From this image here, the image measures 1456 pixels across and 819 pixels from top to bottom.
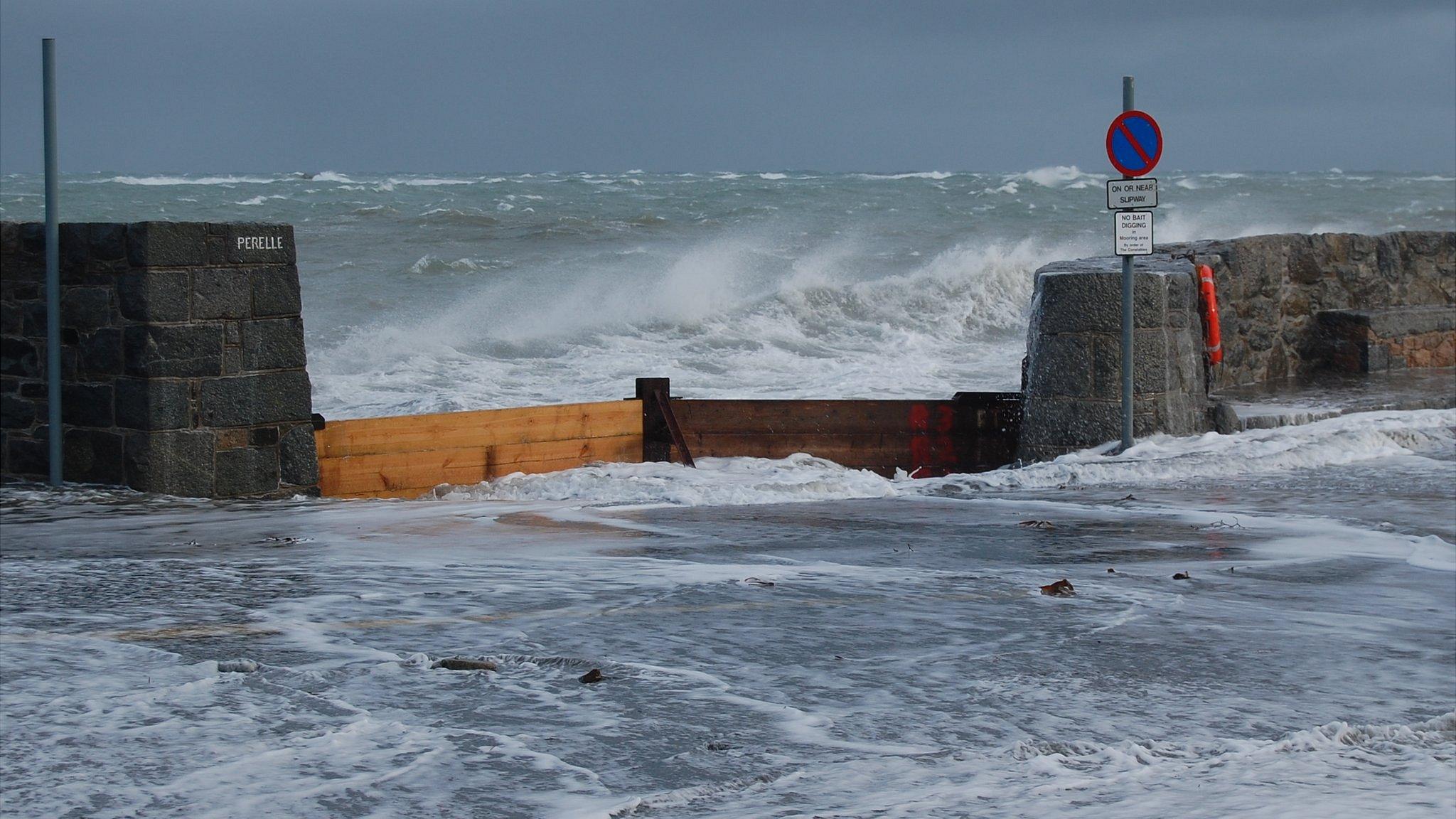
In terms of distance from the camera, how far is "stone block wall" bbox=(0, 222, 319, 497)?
25.6 feet

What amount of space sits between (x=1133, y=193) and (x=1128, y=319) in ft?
2.62

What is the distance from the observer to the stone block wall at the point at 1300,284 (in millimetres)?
12602

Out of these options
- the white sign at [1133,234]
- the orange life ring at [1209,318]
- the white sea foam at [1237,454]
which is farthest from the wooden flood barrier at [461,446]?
the orange life ring at [1209,318]

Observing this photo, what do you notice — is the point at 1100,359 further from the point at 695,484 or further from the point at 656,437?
the point at 656,437

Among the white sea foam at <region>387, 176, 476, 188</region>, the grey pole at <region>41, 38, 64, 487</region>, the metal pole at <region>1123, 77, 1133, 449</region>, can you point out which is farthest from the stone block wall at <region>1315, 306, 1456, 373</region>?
the white sea foam at <region>387, 176, 476, 188</region>

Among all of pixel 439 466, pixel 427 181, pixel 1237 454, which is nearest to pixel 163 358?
pixel 439 466

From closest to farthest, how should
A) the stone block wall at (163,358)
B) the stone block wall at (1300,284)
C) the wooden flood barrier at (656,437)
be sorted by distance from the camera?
1. the stone block wall at (163,358)
2. the wooden flood barrier at (656,437)
3. the stone block wall at (1300,284)

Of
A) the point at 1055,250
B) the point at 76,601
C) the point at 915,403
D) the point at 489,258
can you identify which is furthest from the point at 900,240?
the point at 76,601

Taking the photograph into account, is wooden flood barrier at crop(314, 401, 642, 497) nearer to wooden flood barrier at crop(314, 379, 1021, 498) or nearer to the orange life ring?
wooden flood barrier at crop(314, 379, 1021, 498)

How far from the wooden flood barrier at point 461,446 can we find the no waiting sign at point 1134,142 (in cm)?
368

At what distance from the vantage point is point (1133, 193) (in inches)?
369

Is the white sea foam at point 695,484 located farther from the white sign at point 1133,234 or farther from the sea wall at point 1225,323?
the white sign at point 1133,234

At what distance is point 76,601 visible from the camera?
5.40m

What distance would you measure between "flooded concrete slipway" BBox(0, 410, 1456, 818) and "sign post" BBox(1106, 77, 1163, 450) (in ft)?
5.75
